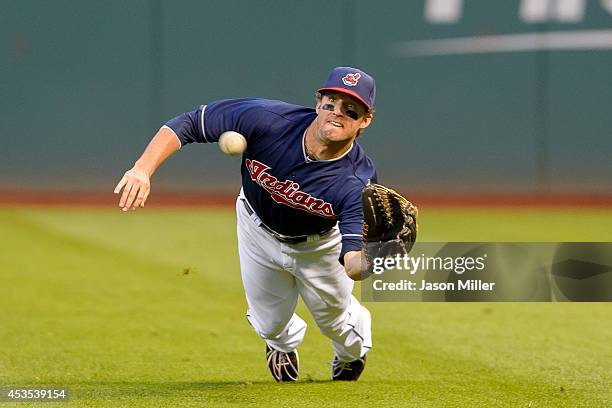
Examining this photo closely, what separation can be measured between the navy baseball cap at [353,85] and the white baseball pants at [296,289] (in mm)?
859

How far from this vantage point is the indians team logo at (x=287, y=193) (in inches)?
205

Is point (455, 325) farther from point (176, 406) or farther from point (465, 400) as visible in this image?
point (176, 406)

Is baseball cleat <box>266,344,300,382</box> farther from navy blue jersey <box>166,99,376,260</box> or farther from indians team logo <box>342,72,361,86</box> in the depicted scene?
indians team logo <box>342,72,361,86</box>

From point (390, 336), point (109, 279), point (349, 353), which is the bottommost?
point (109, 279)

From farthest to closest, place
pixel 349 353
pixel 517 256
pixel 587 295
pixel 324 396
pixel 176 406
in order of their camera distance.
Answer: pixel 517 256
pixel 587 295
pixel 349 353
pixel 324 396
pixel 176 406

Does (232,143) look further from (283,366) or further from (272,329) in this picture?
(283,366)

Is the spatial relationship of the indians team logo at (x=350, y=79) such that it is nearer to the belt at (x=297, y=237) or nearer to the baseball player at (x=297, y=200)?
the baseball player at (x=297, y=200)

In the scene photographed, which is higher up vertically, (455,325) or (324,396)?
(324,396)

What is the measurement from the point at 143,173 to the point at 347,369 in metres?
1.73

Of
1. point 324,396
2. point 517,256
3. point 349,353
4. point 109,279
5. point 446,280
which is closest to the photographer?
point 324,396

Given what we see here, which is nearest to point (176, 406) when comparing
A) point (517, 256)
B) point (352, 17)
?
point (517, 256)

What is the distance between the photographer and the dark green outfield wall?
50.1 feet

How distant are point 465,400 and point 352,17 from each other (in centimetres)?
1096

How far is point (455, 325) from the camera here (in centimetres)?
764
